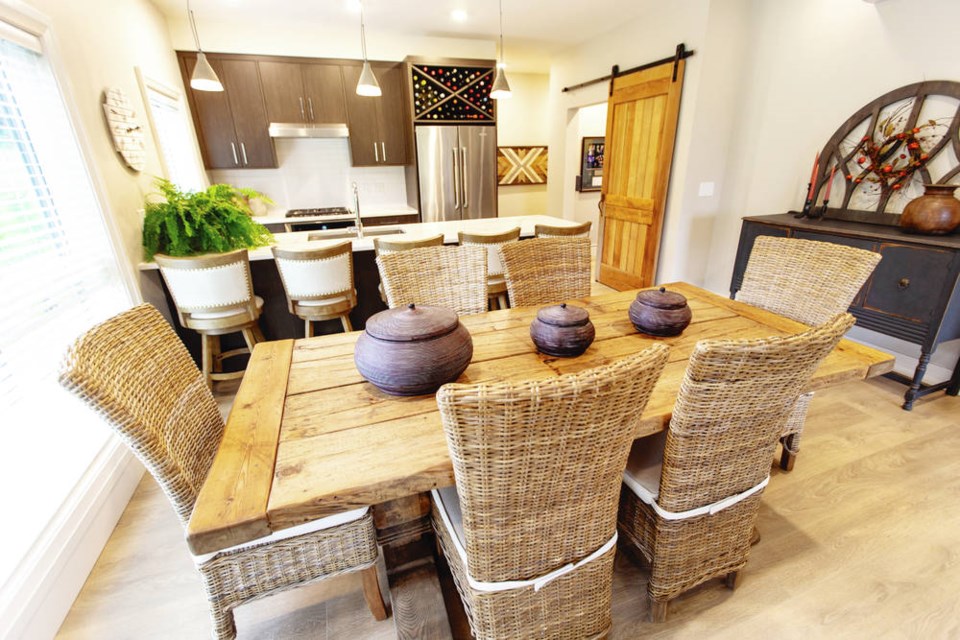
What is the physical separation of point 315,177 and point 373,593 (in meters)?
4.54

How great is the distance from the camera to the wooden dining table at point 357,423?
2.73ft

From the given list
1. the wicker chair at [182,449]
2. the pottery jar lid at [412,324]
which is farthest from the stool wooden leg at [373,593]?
the pottery jar lid at [412,324]

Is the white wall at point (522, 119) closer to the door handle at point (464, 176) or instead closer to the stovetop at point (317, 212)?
the door handle at point (464, 176)

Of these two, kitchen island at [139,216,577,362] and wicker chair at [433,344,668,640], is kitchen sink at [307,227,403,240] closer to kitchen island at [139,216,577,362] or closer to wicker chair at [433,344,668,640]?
kitchen island at [139,216,577,362]

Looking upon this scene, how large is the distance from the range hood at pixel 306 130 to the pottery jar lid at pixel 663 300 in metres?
4.04

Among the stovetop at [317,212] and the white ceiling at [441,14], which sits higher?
the white ceiling at [441,14]

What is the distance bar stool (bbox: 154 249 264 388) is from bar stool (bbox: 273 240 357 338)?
0.21 meters

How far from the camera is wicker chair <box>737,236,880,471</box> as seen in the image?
62.1 inches

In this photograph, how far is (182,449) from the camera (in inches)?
43.4

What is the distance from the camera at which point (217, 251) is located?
2377 millimetres

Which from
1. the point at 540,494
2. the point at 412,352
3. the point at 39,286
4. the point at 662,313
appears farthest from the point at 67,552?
the point at 662,313

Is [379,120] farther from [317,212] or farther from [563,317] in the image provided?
[563,317]

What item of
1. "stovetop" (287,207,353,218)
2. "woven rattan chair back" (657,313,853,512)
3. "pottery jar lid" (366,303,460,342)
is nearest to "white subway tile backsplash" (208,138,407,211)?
"stovetop" (287,207,353,218)

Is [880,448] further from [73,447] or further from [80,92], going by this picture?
[80,92]
